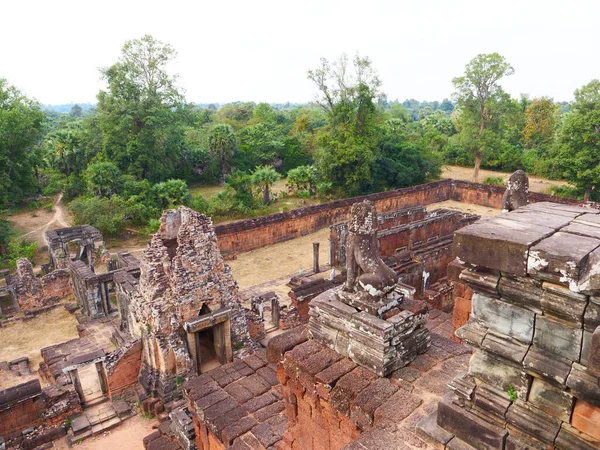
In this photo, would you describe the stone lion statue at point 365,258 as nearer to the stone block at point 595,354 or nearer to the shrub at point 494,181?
the stone block at point 595,354

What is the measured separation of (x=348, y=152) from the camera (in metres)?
27.2

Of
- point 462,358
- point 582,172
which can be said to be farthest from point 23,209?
point 582,172

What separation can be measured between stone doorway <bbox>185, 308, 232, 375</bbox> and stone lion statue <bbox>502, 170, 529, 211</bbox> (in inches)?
240

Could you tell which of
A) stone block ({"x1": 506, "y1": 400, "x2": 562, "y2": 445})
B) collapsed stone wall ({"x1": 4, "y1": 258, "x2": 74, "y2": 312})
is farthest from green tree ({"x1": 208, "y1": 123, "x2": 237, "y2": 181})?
stone block ({"x1": 506, "y1": 400, "x2": 562, "y2": 445})

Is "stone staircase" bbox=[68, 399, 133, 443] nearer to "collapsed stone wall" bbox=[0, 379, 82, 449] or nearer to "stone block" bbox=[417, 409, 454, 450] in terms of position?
"collapsed stone wall" bbox=[0, 379, 82, 449]

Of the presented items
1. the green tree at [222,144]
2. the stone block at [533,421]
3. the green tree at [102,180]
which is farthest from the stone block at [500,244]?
the green tree at [222,144]

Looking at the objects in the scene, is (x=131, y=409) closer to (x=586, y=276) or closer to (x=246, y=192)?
(x=586, y=276)

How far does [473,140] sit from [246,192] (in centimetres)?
1787

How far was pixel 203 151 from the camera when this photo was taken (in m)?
34.0

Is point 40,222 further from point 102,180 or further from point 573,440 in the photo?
point 573,440

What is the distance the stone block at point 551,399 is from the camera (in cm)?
255

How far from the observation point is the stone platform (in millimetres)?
3840

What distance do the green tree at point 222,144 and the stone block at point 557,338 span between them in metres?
32.3

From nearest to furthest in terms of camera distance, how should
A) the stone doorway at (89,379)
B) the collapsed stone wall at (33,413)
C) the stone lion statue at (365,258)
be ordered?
1. the stone lion statue at (365,258)
2. the collapsed stone wall at (33,413)
3. the stone doorway at (89,379)
